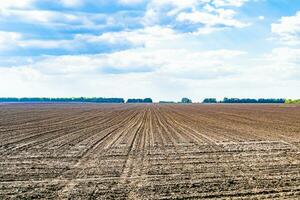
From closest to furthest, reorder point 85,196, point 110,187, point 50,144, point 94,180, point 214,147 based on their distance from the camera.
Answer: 1. point 85,196
2. point 110,187
3. point 94,180
4. point 214,147
5. point 50,144

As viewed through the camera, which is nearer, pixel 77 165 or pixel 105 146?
pixel 77 165

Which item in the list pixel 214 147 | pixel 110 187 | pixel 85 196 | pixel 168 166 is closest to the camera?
pixel 85 196

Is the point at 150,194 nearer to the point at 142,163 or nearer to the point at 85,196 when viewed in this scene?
the point at 85,196

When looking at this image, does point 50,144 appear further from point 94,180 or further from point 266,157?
point 266,157

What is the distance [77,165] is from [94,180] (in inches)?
89.8

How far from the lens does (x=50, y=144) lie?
17.7 m

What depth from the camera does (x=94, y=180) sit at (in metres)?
10.4

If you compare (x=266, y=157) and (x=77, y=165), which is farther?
(x=266, y=157)

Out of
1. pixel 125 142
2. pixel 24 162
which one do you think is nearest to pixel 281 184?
pixel 24 162

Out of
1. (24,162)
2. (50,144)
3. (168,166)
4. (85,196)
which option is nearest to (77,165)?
(24,162)

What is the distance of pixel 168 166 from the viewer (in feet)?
40.0

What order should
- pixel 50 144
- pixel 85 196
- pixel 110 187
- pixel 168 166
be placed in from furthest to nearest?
1. pixel 50 144
2. pixel 168 166
3. pixel 110 187
4. pixel 85 196

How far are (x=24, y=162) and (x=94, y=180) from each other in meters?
3.76

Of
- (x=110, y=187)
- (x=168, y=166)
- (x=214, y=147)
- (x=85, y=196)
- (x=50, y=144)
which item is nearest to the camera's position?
(x=85, y=196)
